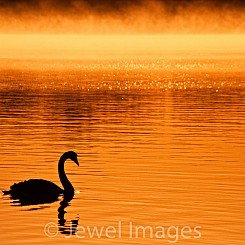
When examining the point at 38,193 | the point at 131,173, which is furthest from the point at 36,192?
the point at 131,173

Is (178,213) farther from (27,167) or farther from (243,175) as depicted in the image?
(27,167)

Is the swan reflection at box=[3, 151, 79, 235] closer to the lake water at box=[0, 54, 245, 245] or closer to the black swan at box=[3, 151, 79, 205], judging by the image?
the black swan at box=[3, 151, 79, 205]

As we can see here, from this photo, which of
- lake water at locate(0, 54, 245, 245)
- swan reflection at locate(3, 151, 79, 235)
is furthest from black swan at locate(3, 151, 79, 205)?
lake water at locate(0, 54, 245, 245)

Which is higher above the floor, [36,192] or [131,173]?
[131,173]

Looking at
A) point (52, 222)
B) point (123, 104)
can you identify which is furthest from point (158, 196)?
point (123, 104)

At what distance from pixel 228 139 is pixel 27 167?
10.2 metres

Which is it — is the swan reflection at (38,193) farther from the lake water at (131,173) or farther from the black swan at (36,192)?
the lake water at (131,173)

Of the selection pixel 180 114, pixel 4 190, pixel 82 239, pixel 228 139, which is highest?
pixel 180 114

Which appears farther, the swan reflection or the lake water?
the swan reflection

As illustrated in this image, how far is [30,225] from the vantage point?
2270 cm

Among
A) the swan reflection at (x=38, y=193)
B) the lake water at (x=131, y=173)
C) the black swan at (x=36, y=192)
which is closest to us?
the lake water at (x=131, y=173)

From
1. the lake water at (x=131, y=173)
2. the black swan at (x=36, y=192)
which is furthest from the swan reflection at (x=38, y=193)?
the lake water at (x=131, y=173)

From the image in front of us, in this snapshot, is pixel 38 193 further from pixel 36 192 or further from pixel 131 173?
pixel 131 173

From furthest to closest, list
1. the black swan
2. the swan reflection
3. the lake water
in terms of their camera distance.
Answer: the black swan
the swan reflection
the lake water
